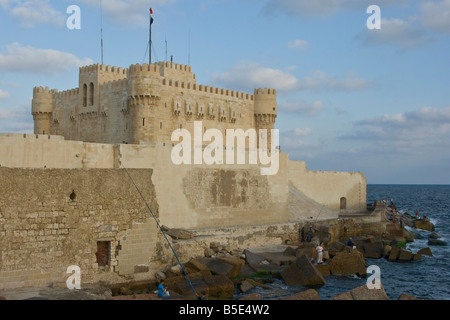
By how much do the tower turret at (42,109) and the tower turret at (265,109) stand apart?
52.4ft

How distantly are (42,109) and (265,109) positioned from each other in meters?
17.4

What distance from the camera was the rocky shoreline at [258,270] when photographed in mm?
11797

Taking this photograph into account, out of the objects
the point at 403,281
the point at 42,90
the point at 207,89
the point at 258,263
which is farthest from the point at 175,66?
the point at 403,281

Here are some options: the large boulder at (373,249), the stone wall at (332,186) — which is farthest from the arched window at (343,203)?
the large boulder at (373,249)

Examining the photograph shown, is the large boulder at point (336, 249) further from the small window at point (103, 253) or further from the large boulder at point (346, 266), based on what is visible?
the small window at point (103, 253)

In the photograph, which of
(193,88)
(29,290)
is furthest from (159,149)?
(193,88)

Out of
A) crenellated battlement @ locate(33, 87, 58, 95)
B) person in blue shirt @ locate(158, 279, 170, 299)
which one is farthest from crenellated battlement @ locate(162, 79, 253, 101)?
person in blue shirt @ locate(158, 279, 170, 299)

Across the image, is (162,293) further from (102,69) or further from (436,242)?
(102,69)

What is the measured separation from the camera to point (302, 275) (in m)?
16.7

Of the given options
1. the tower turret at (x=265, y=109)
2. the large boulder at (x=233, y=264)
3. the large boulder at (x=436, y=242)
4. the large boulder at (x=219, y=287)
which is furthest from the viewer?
the tower turret at (x=265, y=109)

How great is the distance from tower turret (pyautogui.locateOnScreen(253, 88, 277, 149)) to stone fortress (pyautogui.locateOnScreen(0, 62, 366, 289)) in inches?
3.1

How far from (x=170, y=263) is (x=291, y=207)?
14111 millimetres

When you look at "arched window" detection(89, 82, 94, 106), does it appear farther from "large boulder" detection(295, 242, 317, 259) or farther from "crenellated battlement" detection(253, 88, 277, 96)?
"large boulder" detection(295, 242, 317, 259)
